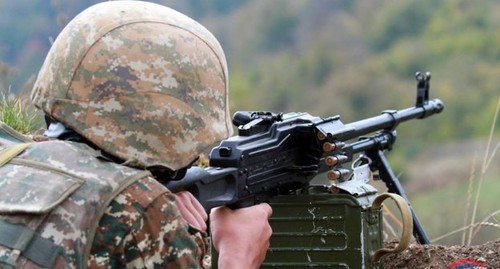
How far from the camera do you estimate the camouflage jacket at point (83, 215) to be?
2955 millimetres

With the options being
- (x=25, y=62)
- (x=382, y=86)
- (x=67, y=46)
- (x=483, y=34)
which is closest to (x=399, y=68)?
(x=382, y=86)

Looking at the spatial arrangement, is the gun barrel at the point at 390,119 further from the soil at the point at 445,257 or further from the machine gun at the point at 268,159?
the soil at the point at 445,257

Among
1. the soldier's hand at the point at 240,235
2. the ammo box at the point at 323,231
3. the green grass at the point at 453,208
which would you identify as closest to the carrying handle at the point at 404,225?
the ammo box at the point at 323,231

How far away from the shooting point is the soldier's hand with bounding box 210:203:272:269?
370 centimetres

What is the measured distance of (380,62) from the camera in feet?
119

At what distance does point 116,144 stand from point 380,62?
1325 inches

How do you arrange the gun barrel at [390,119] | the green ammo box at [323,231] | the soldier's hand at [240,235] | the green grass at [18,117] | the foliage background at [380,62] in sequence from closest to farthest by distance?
1. the soldier's hand at [240,235]
2. the green ammo box at [323,231]
3. the gun barrel at [390,119]
4. the green grass at [18,117]
5. the foliage background at [380,62]

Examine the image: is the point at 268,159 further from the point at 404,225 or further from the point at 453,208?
the point at 453,208

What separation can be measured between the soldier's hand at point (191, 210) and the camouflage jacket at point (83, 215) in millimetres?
256

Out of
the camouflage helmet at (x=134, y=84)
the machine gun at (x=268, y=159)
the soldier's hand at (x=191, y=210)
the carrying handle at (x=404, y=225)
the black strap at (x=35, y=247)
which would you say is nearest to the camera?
the black strap at (x=35, y=247)

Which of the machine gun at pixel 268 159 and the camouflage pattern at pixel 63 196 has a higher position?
the machine gun at pixel 268 159

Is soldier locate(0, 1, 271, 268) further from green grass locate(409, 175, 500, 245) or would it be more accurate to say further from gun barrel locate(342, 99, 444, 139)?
green grass locate(409, 175, 500, 245)

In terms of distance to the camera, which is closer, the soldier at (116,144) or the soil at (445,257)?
the soldier at (116,144)

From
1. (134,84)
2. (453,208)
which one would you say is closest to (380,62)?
(453,208)
